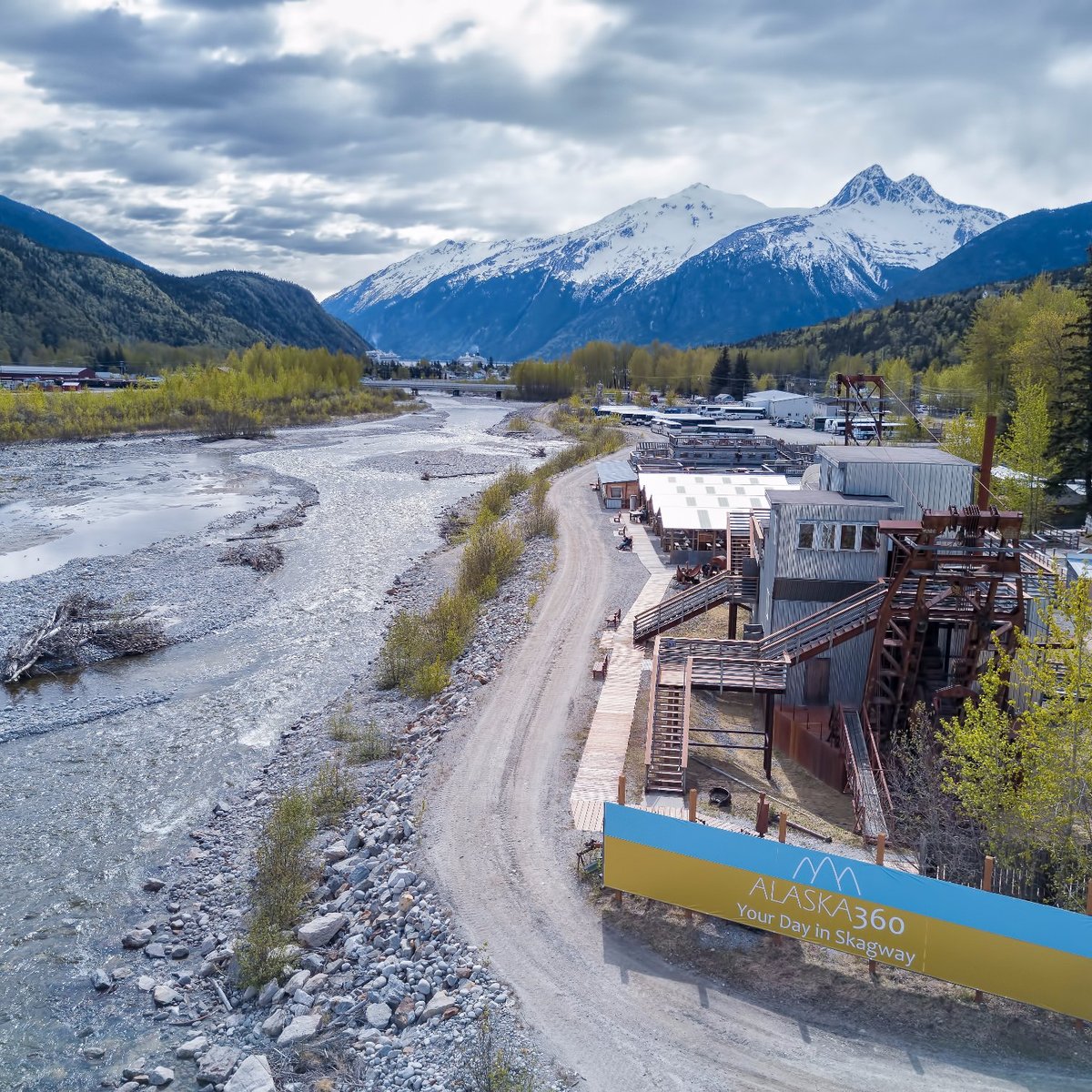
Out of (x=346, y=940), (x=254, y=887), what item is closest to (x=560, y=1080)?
(x=346, y=940)

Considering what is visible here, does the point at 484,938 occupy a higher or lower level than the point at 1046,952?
lower

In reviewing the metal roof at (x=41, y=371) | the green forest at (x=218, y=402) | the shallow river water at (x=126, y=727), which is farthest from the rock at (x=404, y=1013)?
the metal roof at (x=41, y=371)

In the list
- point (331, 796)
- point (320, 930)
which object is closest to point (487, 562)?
point (331, 796)

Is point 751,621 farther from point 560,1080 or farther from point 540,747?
point 560,1080

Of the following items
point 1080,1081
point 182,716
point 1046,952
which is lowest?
point 182,716

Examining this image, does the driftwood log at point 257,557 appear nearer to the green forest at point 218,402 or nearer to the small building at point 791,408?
the green forest at point 218,402

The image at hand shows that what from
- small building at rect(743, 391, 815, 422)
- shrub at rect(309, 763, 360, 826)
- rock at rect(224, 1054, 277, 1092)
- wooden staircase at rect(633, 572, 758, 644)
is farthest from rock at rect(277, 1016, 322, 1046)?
small building at rect(743, 391, 815, 422)
